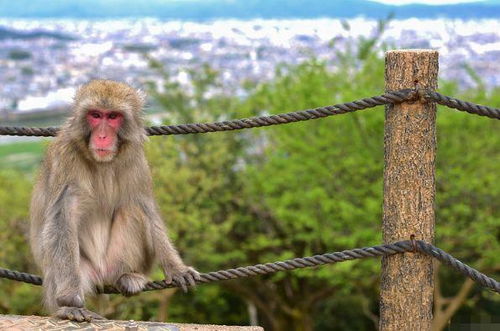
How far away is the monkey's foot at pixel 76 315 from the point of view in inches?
128

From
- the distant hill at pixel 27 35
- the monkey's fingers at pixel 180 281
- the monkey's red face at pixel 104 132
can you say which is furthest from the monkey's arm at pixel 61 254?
the distant hill at pixel 27 35

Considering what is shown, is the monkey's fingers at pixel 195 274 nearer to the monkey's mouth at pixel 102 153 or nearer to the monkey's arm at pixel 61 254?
the monkey's arm at pixel 61 254

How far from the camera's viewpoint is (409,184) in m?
3.00

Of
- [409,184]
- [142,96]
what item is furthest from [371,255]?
[142,96]

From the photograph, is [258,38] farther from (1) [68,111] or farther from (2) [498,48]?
(1) [68,111]

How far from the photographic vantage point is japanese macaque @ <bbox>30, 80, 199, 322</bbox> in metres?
3.54

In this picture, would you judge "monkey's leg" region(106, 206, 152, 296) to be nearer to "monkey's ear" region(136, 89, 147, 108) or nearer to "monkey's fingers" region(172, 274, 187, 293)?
"monkey's fingers" region(172, 274, 187, 293)

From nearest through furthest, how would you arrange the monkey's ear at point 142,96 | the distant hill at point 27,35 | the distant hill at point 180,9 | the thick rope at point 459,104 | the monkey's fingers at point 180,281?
the thick rope at point 459,104 → the monkey's fingers at point 180,281 → the monkey's ear at point 142,96 → the distant hill at point 180,9 → the distant hill at point 27,35

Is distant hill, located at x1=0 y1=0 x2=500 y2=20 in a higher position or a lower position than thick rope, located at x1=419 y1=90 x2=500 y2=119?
higher

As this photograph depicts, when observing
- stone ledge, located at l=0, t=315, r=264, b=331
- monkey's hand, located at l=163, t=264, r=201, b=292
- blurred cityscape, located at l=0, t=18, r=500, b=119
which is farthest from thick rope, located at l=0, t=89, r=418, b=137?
blurred cityscape, located at l=0, t=18, r=500, b=119

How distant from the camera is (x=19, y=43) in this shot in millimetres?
28312

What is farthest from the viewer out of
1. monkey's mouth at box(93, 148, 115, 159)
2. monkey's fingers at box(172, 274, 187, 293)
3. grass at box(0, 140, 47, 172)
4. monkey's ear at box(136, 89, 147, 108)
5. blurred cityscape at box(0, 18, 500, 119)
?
blurred cityscape at box(0, 18, 500, 119)

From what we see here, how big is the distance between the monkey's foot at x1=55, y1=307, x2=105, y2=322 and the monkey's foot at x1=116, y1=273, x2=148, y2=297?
44 cm

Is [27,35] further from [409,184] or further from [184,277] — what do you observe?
[409,184]
